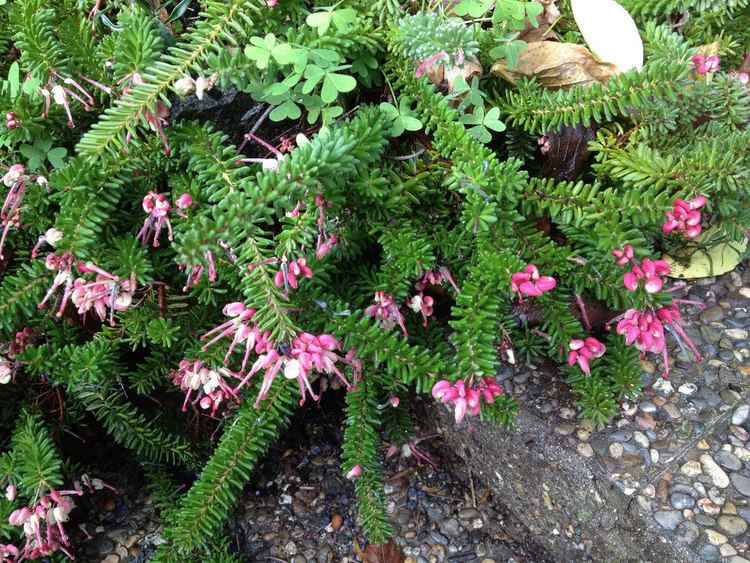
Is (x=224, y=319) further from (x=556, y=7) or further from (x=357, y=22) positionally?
(x=556, y=7)

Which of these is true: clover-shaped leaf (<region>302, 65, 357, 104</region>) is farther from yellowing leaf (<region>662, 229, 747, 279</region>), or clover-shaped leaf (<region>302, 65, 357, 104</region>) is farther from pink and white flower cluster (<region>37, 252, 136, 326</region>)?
yellowing leaf (<region>662, 229, 747, 279</region>)

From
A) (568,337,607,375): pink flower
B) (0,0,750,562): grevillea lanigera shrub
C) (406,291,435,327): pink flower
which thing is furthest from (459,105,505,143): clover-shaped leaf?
(568,337,607,375): pink flower

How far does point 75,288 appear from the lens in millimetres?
1340

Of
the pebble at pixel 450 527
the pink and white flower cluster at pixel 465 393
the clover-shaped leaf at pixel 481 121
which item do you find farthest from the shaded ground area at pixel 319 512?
the clover-shaped leaf at pixel 481 121

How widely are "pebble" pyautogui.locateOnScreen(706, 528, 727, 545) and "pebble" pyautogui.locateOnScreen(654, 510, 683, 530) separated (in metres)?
0.06

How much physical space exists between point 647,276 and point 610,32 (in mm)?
631

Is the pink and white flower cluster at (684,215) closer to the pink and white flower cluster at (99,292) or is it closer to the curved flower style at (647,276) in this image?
the curved flower style at (647,276)

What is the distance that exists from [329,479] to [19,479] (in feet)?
2.60

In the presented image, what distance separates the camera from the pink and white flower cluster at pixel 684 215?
1.25m

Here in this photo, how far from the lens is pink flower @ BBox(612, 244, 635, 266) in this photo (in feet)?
4.00

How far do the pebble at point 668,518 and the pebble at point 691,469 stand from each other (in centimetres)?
9

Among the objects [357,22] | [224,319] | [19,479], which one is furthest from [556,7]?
[19,479]

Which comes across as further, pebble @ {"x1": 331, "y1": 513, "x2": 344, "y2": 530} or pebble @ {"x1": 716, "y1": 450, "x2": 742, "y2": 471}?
pebble @ {"x1": 331, "y1": 513, "x2": 344, "y2": 530}

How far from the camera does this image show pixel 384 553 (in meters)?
1.67
